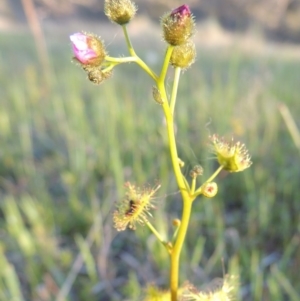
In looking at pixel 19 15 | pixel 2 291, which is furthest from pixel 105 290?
pixel 19 15

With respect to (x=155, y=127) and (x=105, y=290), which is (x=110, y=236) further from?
(x=155, y=127)


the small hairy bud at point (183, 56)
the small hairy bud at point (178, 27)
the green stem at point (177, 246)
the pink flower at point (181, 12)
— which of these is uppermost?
the pink flower at point (181, 12)

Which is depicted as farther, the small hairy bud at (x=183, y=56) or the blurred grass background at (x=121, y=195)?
the blurred grass background at (x=121, y=195)

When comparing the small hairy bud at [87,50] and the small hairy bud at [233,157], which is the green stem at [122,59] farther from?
the small hairy bud at [233,157]

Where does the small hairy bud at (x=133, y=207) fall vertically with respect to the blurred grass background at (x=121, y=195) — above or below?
above

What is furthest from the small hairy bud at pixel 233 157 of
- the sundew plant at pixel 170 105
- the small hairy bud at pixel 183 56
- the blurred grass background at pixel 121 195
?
the blurred grass background at pixel 121 195

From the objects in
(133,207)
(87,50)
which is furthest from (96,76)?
(133,207)
